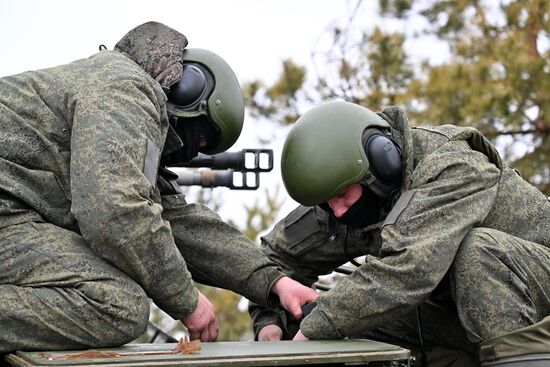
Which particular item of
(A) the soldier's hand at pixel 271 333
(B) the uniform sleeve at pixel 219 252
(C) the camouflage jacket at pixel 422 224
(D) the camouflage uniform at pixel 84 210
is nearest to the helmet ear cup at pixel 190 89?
(D) the camouflage uniform at pixel 84 210

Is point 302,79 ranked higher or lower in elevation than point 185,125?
lower

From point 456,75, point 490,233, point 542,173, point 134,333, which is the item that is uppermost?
point 490,233

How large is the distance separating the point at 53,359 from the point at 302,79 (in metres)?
8.01

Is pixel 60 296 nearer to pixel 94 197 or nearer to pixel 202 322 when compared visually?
pixel 94 197

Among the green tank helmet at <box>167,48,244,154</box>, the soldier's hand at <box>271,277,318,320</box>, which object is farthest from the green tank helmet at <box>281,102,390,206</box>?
the soldier's hand at <box>271,277,318,320</box>

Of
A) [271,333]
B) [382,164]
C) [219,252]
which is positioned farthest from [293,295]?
[382,164]

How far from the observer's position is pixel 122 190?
3.79 m

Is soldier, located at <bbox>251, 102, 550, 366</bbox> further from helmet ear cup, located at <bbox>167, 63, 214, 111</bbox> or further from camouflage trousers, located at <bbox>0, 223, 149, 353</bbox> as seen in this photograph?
camouflage trousers, located at <bbox>0, 223, 149, 353</bbox>

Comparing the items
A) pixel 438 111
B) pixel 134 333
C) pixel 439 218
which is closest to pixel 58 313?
pixel 134 333

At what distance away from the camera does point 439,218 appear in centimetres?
425

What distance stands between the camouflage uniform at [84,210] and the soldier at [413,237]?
0.72 metres

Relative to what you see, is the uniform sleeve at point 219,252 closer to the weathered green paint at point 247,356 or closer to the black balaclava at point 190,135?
the black balaclava at point 190,135

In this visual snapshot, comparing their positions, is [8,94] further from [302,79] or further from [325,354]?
[302,79]

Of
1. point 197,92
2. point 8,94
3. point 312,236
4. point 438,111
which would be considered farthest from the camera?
point 438,111
